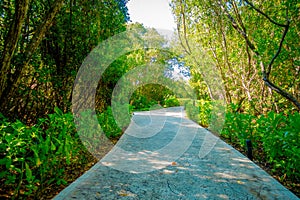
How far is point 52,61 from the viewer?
461 cm

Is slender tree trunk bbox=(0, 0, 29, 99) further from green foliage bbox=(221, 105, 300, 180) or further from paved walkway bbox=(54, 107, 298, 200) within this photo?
green foliage bbox=(221, 105, 300, 180)

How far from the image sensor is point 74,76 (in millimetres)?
5117

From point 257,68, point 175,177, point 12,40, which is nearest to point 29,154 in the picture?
point 12,40

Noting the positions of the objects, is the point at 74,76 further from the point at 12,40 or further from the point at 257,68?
the point at 257,68

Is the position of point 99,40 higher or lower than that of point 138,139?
higher

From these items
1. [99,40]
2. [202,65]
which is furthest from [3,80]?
[202,65]

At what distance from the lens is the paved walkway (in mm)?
3121

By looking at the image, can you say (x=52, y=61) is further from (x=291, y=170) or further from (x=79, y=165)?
(x=291, y=170)

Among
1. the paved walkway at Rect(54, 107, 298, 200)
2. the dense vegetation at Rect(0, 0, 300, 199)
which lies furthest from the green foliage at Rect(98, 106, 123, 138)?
the paved walkway at Rect(54, 107, 298, 200)

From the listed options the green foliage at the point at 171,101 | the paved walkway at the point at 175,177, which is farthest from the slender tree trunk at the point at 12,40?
the green foliage at the point at 171,101

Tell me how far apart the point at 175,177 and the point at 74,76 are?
324 centimetres

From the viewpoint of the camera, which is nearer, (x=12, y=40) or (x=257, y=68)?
(x=12, y=40)

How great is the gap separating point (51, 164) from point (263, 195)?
3.03 m

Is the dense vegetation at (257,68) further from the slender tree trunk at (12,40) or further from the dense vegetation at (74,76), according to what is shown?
the slender tree trunk at (12,40)
